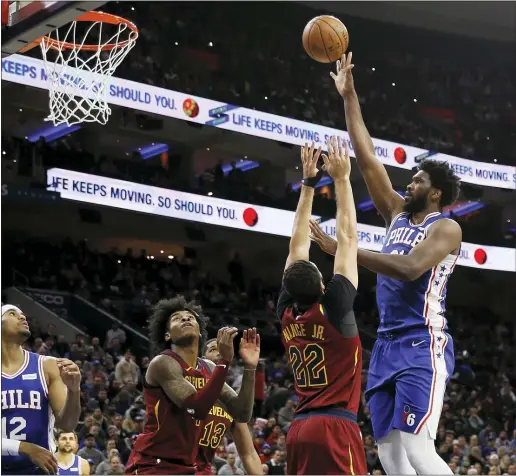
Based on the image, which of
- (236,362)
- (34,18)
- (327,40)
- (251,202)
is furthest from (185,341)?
(251,202)

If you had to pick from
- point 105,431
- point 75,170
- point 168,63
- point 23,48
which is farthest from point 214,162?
point 23,48

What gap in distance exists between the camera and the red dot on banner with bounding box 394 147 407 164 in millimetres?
21781

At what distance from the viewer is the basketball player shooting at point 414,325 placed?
4.70m

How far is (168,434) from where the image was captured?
5078 millimetres

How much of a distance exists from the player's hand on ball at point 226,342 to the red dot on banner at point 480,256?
1812 cm

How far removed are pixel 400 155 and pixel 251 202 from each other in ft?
11.6

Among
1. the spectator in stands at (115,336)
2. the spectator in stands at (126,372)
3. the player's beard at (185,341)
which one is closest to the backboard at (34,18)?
the player's beard at (185,341)

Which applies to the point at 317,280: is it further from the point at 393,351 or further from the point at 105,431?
the point at 105,431

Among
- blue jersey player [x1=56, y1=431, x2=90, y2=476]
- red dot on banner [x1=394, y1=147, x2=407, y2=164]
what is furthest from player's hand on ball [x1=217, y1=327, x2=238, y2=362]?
red dot on banner [x1=394, y1=147, x2=407, y2=164]

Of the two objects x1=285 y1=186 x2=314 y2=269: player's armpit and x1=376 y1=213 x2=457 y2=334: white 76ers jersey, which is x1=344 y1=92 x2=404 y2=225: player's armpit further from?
x1=285 y1=186 x2=314 y2=269: player's armpit

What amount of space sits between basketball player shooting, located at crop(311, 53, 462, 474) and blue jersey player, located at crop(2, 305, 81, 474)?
4.83 ft

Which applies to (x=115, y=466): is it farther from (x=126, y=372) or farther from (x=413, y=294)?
(x=413, y=294)

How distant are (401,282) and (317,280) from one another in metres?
0.72

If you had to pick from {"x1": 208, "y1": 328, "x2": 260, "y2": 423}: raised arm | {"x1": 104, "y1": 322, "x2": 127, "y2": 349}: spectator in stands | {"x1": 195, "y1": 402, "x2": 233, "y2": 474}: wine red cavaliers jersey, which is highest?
{"x1": 104, "y1": 322, "x2": 127, "y2": 349}: spectator in stands
